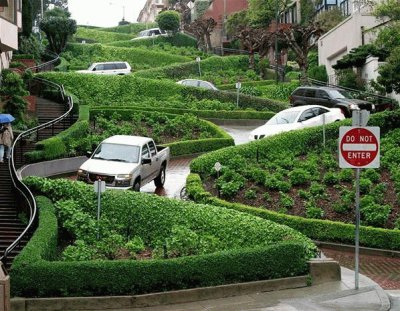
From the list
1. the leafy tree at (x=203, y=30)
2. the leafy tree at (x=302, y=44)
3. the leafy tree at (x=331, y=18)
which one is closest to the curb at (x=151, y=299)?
the leafy tree at (x=302, y=44)

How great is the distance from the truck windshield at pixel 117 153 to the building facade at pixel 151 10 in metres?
116

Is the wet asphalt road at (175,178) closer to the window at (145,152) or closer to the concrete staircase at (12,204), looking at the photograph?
the window at (145,152)

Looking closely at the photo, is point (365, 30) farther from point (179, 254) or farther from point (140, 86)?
point (179, 254)

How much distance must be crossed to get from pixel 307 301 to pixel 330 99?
74.7 ft

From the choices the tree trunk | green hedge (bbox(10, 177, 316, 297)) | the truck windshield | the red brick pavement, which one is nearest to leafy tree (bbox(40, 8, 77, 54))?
the tree trunk

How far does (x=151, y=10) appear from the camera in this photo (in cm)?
15762

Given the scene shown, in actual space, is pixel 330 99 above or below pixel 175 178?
above

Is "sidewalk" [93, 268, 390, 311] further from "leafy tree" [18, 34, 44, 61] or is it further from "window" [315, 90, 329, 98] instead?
"leafy tree" [18, 34, 44, 61]

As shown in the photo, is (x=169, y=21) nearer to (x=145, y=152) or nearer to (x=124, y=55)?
(x=124, y=55)

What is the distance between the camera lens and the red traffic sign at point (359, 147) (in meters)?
16.1

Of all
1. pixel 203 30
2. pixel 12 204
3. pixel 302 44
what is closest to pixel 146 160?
pixel 12 204

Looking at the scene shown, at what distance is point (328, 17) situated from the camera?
63.6 m

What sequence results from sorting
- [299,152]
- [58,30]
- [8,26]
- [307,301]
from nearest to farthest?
[307,301]
[299,152]
[8,26]
[58,30]

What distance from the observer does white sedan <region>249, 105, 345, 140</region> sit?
31453 mm
